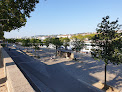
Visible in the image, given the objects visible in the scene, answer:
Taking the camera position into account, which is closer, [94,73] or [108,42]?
[108,42]

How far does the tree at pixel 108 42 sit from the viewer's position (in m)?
7.57

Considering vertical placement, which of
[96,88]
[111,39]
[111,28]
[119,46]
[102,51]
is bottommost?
[96,88]

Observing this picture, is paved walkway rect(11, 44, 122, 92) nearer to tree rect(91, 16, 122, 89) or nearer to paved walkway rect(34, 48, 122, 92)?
paved walkway rect(34, 48, 122, 92)

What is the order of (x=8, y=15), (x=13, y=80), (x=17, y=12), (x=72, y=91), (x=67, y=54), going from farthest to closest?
1. (x=67, y=54)
2. (x=8, y=15)
3. (x=17, y=12)
4. (x=72, y=91)
5. (x=13, y=80)

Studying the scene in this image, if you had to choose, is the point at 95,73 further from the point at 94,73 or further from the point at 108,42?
the point at 108,42

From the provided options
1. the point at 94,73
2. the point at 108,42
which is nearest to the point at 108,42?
the point at 108,42

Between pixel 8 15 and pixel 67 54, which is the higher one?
pixel 8 15

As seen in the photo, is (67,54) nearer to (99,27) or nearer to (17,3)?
(99,27)

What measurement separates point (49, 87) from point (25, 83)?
5.46m

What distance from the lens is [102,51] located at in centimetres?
852

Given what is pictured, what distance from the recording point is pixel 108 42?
8398 mm

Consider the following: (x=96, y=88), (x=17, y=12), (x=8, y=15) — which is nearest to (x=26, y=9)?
(x=17, y=12)

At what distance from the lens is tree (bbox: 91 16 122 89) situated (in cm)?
757

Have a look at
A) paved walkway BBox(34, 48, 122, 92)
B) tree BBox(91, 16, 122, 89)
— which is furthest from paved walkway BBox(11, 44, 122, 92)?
tree BBox(91, 16, 122, 89)
